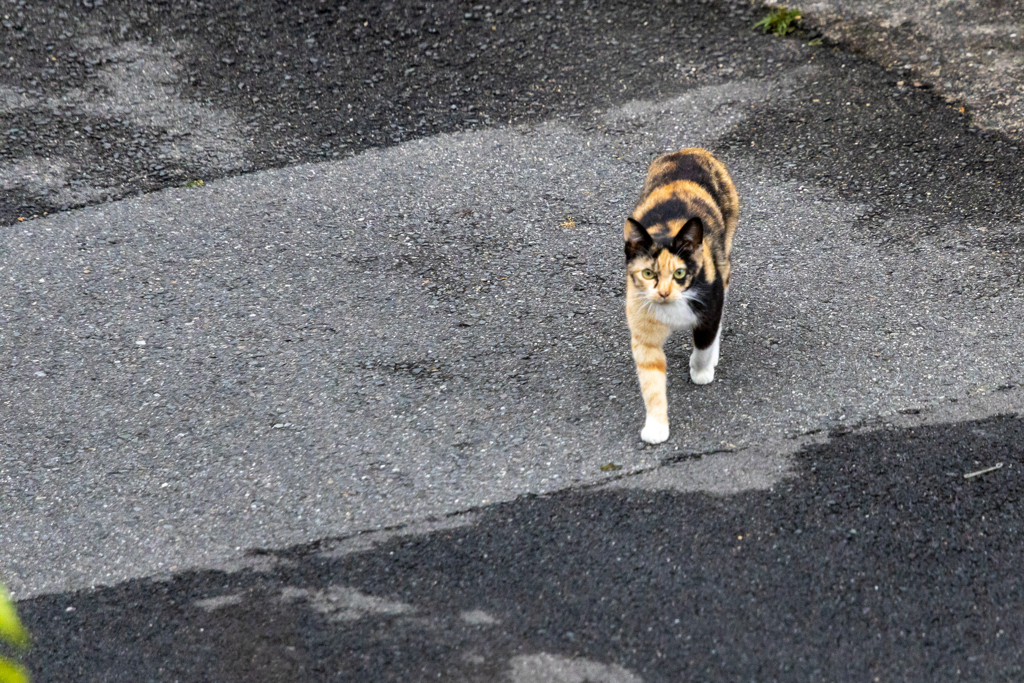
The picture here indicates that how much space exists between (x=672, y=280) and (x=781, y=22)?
4706 mm

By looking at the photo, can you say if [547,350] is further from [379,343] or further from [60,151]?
[60,151]

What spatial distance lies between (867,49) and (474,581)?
5.94 meters

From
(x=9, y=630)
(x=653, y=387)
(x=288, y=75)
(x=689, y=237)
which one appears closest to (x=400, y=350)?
(x=653, y=387)

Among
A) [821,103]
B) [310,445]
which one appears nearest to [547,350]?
[310,445]

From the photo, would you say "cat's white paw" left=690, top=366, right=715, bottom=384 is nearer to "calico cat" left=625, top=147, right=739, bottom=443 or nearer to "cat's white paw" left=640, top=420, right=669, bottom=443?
"calico cat" left=625, top=147, right=739, bottom=443

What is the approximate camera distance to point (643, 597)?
331 cm

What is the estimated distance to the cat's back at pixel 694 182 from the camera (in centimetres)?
455

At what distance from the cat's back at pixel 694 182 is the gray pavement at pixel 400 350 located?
600 mm

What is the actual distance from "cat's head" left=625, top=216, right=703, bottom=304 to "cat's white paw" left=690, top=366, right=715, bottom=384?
620 mm

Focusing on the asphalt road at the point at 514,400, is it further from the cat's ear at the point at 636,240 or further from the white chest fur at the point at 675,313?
the cat's ear at the point at 636,240

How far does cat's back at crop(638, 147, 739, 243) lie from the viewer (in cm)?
455

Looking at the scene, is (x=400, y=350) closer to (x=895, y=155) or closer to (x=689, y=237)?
(x=689, y=237)

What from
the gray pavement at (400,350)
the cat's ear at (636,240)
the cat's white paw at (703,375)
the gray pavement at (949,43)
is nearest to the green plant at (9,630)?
the gray pavement at (400,350)

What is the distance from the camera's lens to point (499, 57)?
24.5 ft
